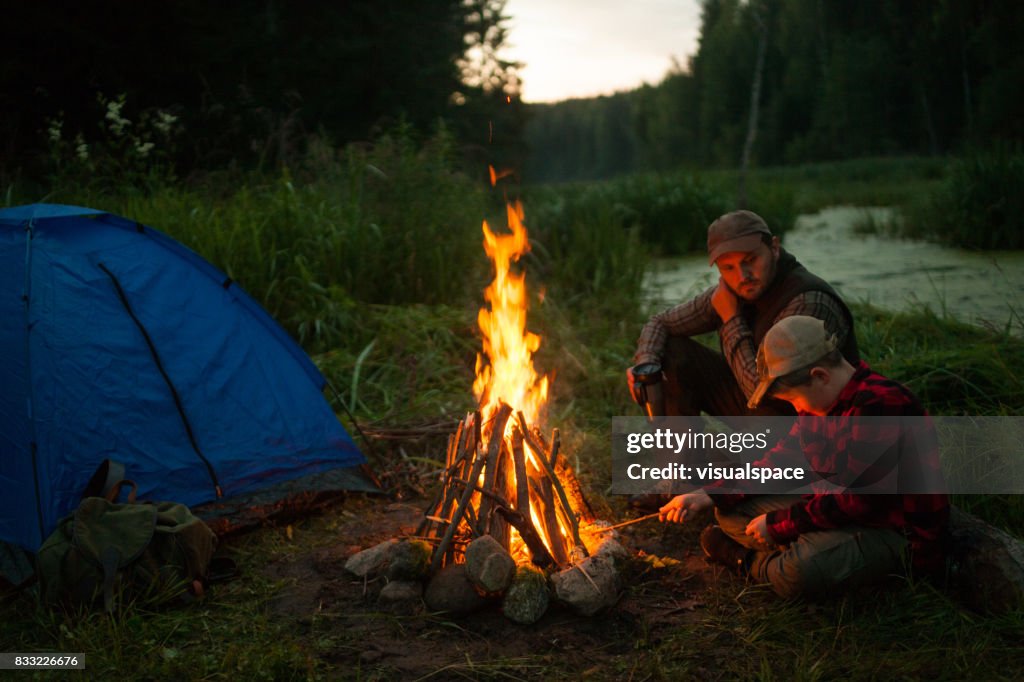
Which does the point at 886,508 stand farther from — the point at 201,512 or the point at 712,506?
the point at 201,512

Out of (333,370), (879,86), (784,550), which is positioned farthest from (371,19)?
(879,86)

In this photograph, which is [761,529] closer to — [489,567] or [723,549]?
[723,549]

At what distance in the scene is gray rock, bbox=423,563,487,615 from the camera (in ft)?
8.54

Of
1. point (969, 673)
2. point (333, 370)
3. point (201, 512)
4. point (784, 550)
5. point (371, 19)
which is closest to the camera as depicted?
point (969, 673)

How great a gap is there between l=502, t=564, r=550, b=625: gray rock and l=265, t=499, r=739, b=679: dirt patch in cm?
3

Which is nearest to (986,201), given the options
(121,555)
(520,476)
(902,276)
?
(902,276)

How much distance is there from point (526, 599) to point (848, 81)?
31.2 m

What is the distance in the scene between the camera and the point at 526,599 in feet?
8.43

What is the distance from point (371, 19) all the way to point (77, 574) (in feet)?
53.8

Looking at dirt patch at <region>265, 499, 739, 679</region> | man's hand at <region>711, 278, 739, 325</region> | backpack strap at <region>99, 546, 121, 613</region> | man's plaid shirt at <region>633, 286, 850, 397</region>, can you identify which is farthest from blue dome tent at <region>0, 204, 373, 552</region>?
man's hand at <region>711, 278, 739, 325</region>

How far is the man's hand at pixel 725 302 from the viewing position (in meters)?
3.32

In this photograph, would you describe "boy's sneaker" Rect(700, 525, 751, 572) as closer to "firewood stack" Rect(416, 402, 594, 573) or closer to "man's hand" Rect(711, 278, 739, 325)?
"firewood stack" Rect(416, 402, 594, 573)

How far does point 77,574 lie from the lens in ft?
8.77

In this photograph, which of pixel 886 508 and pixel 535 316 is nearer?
pixel 886 508
